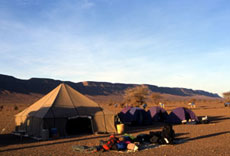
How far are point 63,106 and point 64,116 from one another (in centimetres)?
113

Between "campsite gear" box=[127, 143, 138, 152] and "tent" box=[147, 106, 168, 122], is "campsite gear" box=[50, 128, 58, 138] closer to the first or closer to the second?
"campsite gear" box=[127, 143, 138, 152]

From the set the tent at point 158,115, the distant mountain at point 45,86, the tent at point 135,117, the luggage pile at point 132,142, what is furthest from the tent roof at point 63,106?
the distant mountain at point 45,86

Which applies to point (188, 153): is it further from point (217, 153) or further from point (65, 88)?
point (65, 88)

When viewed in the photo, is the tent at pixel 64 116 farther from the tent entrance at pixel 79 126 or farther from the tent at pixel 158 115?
the tent at pixel 158 115

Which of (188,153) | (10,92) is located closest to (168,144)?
(188,153)

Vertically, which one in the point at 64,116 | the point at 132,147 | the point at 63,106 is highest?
the point at 63,106

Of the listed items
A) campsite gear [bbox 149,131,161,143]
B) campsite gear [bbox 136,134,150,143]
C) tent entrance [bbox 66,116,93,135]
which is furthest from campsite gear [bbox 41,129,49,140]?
campsite gear [bbox 149,131,161,143]

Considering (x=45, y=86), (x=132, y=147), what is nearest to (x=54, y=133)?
(x=132, y=147)

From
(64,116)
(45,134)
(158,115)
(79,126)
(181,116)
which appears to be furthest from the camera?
(158,115)

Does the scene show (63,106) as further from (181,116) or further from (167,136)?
(181,116)

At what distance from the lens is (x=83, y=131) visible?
1688 cm

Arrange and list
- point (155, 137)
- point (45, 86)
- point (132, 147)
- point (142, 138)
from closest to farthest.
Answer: point (132, 147) < point (155, 137) < point (142, 138) < point (45, 86)

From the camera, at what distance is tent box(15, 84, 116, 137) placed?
14588 millimetres

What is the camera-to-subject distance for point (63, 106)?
51.8ft
